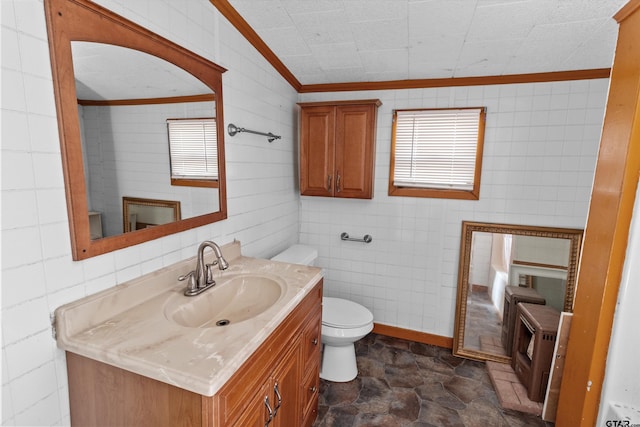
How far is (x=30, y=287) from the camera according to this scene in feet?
2.94

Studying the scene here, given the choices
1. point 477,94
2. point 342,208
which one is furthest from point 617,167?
point 342,208

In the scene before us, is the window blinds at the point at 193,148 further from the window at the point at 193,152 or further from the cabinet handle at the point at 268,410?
the cabinet handle at the point at 268,410

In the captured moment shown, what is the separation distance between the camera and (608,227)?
1113 mm

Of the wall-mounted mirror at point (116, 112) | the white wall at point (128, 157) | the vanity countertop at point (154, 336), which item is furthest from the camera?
the white wall at point (128, 157)

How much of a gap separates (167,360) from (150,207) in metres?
0.68

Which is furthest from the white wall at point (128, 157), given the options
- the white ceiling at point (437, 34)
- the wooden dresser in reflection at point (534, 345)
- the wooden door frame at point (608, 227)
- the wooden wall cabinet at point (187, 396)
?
the wooden dresser in reflection at point (534, 345)

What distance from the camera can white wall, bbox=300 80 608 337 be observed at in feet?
6.98

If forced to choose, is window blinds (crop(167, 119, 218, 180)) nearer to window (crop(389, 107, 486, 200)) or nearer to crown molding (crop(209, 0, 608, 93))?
crown molding (crop(209, 0, 608, 93))

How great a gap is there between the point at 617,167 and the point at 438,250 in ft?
4.80

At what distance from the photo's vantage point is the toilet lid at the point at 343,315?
6.78 feet

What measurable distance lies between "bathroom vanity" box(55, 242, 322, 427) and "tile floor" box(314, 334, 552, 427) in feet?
2.46

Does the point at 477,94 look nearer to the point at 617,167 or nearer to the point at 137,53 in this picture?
the point at 617,167

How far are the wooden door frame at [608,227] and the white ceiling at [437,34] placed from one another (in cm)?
48

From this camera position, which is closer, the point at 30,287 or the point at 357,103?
the point at 30,287
